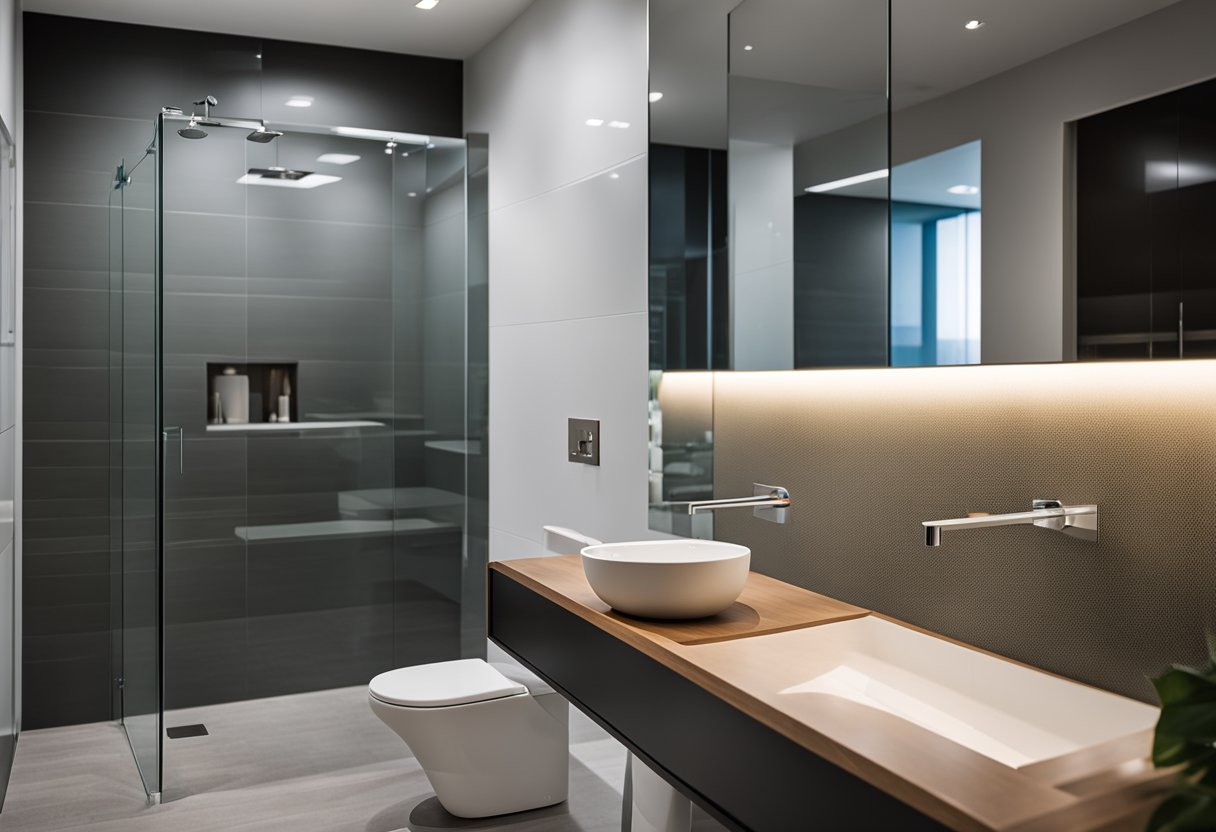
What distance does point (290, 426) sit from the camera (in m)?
3.68

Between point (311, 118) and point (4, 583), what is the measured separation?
208cm

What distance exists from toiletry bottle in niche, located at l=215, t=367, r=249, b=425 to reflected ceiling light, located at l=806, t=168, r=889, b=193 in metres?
2.30

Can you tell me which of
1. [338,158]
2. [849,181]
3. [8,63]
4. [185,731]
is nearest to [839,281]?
[849,181]

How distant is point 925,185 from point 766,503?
0.84 meters

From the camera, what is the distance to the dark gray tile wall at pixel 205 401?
3586 millimetres

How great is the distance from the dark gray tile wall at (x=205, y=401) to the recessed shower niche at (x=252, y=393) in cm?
4

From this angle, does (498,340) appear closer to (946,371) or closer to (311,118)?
(311,118)

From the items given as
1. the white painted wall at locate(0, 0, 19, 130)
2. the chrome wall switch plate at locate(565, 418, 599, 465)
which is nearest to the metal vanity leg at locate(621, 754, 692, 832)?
the chrome wall switch plate at locate(565, 418, 599, 465)

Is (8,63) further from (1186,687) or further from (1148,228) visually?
(1186,687)

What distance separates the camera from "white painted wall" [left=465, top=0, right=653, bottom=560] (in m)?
2.92

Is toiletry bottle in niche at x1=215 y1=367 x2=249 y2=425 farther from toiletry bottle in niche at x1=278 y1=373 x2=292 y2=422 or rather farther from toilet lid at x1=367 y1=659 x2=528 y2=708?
toilet lid at x1=367 y1=659 x2=528 y2=708

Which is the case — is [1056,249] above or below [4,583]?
above

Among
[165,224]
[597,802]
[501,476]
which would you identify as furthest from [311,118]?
[597,802]

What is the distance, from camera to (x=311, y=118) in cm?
405
